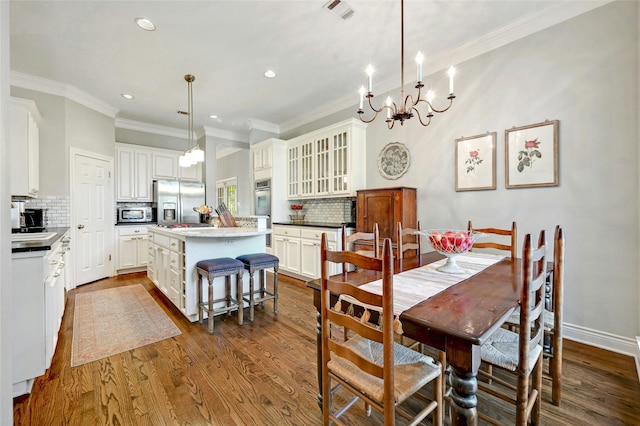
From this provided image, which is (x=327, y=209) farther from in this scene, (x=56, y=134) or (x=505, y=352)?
(x=56, y=134)

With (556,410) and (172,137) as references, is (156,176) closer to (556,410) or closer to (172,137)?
(172,137)

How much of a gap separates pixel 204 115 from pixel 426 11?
4.07 meters

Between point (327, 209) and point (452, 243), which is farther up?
point (327, 209)

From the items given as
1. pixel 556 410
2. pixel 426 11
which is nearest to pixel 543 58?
pixel 426 11

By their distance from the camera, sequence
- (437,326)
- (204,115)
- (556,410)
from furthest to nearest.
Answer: (204,115) < (556,410) < (437,326)

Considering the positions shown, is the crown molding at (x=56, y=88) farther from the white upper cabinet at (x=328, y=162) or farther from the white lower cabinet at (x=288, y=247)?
the white lower cabinet at (x=288, y=247)

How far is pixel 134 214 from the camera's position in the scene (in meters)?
5.22

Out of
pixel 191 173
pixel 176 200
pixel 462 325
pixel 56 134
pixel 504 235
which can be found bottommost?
pixel 462 325

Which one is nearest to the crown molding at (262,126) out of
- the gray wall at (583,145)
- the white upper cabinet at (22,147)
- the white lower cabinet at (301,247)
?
the white lower cabinet at (301,247)

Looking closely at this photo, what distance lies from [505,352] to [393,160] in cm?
274

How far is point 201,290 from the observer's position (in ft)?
9.17

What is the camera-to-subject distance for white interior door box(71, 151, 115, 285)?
4.05 meters

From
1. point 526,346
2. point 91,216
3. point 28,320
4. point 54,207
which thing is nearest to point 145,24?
point 28,320

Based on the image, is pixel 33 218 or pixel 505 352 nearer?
pixel 505 352
